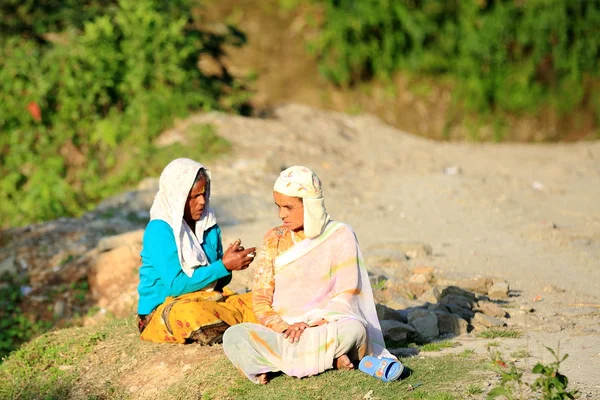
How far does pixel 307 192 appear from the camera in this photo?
15.3 feet

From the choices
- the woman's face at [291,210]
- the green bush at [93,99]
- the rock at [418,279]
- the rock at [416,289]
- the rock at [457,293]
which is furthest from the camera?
the green bush at [93,99]

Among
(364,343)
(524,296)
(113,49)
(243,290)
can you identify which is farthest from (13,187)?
(364,343)

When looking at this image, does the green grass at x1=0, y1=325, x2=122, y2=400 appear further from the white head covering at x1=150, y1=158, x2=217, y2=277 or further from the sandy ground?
the sandy ground

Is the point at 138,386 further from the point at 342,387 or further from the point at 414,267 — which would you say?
the point at 414,267

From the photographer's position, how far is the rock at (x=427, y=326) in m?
5.45

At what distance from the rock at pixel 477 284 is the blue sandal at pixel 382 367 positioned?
202 cm

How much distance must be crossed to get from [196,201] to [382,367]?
1448mm

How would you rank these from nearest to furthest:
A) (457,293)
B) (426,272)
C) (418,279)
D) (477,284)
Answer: (457,293) → (477,284) → (418,279) → (426,272)

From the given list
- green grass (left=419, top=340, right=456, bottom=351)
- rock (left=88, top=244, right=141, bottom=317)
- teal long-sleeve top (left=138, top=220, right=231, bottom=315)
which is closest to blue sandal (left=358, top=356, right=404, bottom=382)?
green grass (left=419, top=340, right=456, bottom=351)

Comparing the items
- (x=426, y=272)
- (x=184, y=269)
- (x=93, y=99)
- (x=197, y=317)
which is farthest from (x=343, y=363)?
(x=93, y=99)

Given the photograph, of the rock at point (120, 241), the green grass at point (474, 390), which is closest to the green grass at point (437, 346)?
the green grass at point (474, 390)

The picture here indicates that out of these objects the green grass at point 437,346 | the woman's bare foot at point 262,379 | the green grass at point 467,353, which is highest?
the woman's bare foot at point 262,379

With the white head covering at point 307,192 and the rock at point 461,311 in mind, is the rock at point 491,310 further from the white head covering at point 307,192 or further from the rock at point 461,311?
the white head covering at point 307,192

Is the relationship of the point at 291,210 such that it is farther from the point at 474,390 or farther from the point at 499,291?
the point at 499,291
